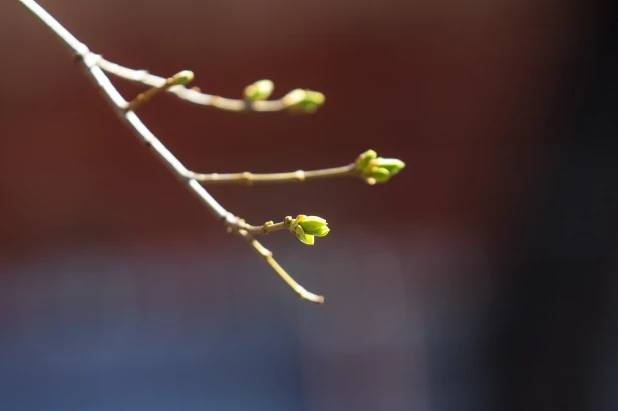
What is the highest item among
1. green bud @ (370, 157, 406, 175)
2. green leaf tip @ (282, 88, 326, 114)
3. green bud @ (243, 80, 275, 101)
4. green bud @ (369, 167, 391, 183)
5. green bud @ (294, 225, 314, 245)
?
green bud @ (243, 80, 275, 101)

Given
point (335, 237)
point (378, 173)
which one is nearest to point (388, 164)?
point (378, 173)

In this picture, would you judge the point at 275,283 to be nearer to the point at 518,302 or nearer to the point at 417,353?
the point at 417,353

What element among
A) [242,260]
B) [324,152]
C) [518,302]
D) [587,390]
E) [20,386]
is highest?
[324,152]

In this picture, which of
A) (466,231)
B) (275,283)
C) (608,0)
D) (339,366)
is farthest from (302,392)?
(608,0)

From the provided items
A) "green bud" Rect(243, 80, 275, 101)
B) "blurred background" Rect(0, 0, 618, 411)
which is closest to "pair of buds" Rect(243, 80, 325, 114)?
"green bud" Rect(243, 80, 275, 101)

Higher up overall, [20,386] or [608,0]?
[608,0]

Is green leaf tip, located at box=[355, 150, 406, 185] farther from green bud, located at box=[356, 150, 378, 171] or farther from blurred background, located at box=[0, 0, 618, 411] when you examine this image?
blurred background, located at box=[0, 0, 618, 411]

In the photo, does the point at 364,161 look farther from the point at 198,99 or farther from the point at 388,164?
the point at 198,99

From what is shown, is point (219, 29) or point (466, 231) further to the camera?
point (466, 231)
